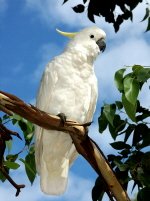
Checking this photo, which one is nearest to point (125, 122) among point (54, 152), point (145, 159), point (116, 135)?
point (116, 135)

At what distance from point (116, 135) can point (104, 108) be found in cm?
16

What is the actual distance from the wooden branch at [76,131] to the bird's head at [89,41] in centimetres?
67

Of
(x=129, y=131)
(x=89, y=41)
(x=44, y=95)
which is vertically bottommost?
(x=129, y=131)

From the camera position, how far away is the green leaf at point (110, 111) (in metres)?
1.51

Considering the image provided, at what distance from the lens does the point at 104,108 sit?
1533mm

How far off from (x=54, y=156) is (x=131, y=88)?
0.49m

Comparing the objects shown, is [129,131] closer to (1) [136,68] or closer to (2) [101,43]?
(1) [136,68]

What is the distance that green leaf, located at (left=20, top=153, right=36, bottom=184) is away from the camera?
69.2 inches

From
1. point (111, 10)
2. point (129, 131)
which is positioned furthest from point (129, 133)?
point (111, 10)

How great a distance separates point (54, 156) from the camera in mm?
1753

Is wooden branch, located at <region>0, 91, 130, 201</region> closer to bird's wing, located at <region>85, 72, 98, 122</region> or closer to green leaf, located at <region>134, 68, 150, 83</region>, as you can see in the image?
green leaf, located at <region>134, 68, 150, 83</region>

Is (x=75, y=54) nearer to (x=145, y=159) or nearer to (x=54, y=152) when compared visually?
(x=54, y=152)

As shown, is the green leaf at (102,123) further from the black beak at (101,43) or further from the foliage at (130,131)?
the black beak at (101,43)

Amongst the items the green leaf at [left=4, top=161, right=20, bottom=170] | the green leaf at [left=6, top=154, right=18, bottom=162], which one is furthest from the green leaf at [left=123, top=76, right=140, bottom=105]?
the green leaf at [left=6, top=154, right=18, bottom=162]
